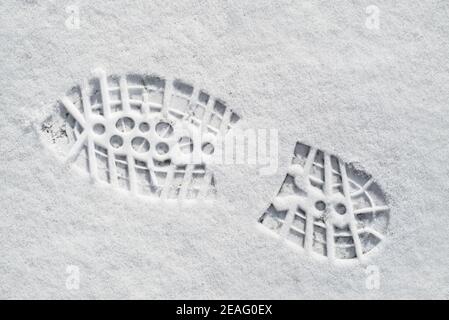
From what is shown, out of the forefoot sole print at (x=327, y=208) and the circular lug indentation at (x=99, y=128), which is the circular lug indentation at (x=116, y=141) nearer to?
the circular lug indentation at (x=99, y=128)

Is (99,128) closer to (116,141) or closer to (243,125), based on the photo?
(116,141)

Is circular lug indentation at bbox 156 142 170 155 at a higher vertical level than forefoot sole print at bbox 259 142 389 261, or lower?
higher

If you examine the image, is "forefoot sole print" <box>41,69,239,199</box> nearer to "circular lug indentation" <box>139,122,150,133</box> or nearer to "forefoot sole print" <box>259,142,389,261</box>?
"circular lug indentation" <box>139,122,150,133</box>

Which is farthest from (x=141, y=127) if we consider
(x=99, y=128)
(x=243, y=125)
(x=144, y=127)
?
(x=243, y=125)

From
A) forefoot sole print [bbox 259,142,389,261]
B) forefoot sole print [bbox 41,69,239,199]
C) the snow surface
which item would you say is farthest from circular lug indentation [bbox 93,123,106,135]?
forefoot sole print [bbox 259,142,389,261]

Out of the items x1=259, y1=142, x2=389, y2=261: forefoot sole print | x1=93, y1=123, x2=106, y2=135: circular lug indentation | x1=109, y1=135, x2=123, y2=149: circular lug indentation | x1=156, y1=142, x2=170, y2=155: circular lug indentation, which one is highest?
x1=93, y1=123, x2=106, y2=135: circular lug indentation

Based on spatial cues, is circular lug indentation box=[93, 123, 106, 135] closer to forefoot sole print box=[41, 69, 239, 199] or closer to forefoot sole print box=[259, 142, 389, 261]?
forefoot sole print box=[41, 69, 239, 199]

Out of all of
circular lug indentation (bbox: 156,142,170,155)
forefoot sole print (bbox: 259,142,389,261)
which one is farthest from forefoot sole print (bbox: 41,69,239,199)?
forefoot sole print (bbox: 259,142,389,261)
